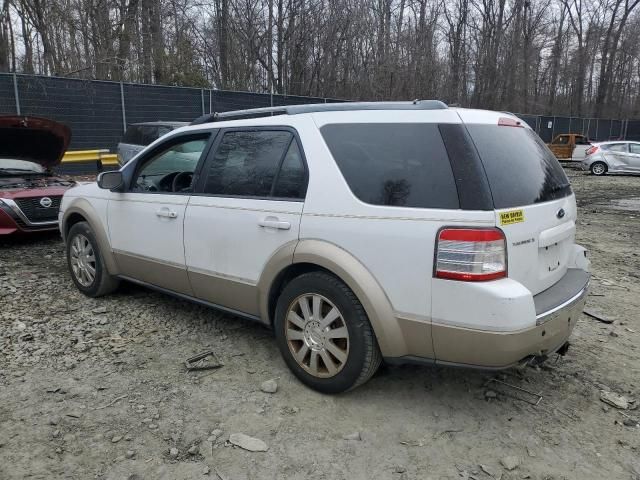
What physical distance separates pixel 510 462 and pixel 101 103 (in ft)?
48.2

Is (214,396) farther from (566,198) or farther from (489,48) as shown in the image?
(489,48)

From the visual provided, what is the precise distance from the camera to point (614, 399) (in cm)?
325

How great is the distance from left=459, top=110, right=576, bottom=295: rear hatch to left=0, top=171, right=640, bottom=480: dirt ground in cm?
81

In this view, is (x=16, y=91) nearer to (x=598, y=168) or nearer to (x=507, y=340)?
(x=507, y=340)

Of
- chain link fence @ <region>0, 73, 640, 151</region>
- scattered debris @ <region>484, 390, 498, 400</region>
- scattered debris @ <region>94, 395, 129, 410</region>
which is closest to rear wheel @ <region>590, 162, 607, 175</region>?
chain link fence @ <region>0, 73, 640, 151</region>

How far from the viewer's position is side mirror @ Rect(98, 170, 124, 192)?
440 centimetres

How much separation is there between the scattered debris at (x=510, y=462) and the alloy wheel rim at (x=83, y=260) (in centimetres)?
382

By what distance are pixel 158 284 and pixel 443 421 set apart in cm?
252

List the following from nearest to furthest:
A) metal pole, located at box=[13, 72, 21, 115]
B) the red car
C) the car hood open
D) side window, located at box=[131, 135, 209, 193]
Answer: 1. side window, located at box=[131, 135, 209, 193]
2. the red car
3. the car hood open
4. metal pole, located at box=[13, 72, 21, 115]

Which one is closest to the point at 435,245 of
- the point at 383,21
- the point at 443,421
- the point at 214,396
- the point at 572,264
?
the point at 443,421

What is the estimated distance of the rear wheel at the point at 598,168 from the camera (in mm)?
20531

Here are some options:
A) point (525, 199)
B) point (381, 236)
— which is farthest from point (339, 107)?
point (525, 199)

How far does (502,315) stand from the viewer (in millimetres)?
2561

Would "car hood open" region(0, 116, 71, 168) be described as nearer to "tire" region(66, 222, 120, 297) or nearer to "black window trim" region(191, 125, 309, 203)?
"tire" region(66, 222, 120, 297)
